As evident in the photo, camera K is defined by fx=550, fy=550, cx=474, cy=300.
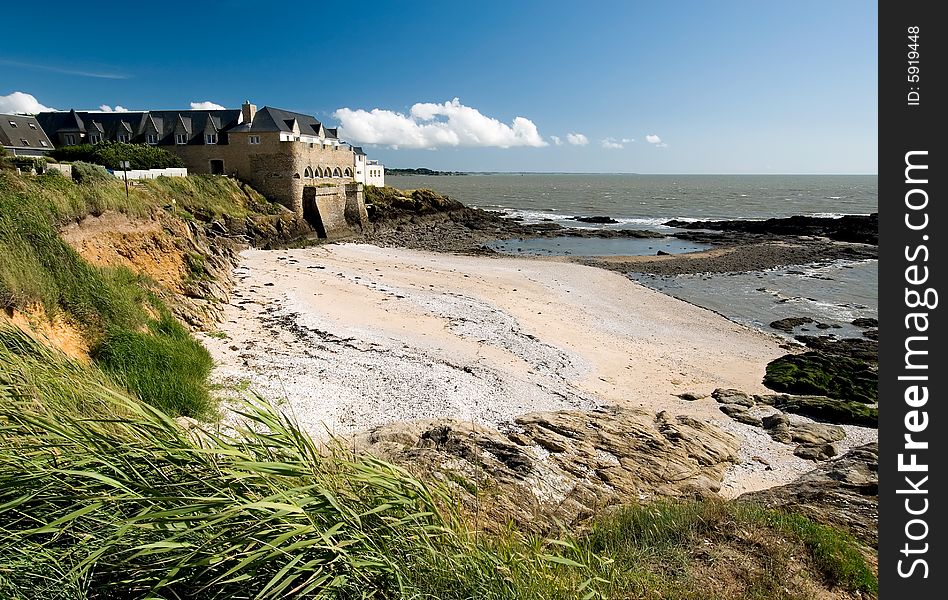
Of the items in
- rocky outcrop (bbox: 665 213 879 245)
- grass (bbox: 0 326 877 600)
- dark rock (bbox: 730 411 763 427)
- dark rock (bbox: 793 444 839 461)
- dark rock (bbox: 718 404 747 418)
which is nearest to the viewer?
grass (bbox: 0 326 877 600)

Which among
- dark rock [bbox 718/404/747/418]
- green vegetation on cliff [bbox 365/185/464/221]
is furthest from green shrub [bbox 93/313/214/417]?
green vegetation on cliff [bbox 365/185/464/221]

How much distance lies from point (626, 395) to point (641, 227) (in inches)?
1671

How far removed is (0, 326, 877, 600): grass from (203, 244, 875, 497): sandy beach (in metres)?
4.04

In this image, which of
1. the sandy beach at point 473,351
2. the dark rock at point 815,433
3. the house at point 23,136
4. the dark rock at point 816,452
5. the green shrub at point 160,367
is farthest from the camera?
the house at point 23,136

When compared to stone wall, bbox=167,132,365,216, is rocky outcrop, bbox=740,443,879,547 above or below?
below

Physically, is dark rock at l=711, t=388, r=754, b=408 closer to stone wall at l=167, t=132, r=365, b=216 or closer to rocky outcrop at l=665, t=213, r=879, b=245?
stone wall at l=167, t=132, r=365, b=216

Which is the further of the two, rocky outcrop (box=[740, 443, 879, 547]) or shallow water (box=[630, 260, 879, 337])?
shallow water (box=[630, 260, 879, 337])

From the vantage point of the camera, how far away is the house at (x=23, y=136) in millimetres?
32688

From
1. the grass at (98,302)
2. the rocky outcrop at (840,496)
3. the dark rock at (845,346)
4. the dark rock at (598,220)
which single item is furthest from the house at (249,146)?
the rocky outcrop at (840,496)

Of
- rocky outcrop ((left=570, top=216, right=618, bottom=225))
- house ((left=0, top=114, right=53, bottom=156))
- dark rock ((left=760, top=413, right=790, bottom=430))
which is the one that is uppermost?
house ((left=0, top=114, right=53, bottom=156))

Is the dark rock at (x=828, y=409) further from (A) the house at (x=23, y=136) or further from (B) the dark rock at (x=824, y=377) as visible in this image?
(A) the house at (x=23, y=136)

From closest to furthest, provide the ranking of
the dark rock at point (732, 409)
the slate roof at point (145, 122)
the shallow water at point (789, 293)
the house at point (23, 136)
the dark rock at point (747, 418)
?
1. the dark rock at point (747, 418)
2. the dark rock at point (732, 409)
3. the shallow water at point (789, 293)
4. the house at point (23, 136)
5. the slate roof at point (145, 122)

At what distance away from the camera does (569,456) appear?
8828mm

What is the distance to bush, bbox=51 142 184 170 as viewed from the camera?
100 ft
